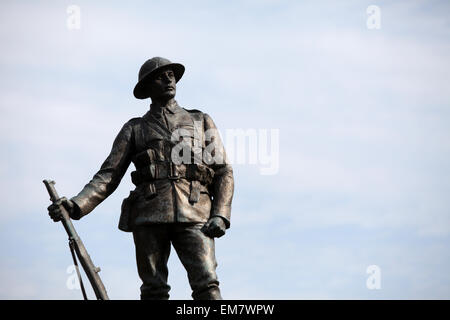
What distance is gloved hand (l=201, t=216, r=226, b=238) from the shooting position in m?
13.8

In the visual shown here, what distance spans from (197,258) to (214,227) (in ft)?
1.46

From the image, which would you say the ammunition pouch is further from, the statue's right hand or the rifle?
the rifle

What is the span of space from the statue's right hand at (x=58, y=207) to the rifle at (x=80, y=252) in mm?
40

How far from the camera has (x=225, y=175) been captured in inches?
567

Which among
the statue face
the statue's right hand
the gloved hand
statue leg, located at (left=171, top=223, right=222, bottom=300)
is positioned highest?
the statue face

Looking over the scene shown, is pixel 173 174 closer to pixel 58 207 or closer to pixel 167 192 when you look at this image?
pixel 167 192

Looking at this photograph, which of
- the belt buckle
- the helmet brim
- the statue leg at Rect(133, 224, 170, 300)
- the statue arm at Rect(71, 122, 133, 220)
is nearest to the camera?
the statue leg at Rect(133, 224, 170, 300)

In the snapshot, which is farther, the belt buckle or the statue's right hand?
the belt buckle

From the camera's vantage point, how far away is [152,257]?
1394 centimetres

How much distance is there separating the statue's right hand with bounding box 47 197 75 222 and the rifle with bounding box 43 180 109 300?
4cm

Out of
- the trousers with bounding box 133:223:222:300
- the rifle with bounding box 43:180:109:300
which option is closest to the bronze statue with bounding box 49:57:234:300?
the trousers with bounding box 133:223:222:300
